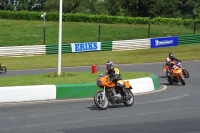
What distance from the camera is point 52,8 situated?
84375 millimetres

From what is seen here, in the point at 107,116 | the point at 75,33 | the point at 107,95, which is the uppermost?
the point at 75,33

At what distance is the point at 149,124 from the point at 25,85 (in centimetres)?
624

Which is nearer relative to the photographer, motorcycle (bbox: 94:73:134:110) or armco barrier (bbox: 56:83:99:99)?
motorcycle (bbox: 94:73:134:110)

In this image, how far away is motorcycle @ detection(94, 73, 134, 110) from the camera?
14.3 m

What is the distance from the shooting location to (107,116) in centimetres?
1309

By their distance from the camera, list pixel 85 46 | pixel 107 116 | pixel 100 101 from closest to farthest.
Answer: pixel 107 116
pixel 100 101
pixel 85 46

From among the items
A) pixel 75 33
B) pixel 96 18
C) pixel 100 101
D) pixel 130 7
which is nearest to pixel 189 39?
pixel 75 33

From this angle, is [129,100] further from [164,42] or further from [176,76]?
[164,42]

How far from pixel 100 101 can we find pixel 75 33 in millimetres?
36698

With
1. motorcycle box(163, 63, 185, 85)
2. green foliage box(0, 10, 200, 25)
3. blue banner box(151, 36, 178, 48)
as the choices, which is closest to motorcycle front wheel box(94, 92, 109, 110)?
motorcycle box(163, 63, 185, 85)

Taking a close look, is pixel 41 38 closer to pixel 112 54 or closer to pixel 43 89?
pixel 112 54

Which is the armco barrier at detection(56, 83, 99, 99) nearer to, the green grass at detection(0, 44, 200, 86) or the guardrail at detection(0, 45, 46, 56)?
the green grass at detection(0, 44, 200, 86)

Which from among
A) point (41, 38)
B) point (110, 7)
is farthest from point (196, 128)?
point (110, 7)

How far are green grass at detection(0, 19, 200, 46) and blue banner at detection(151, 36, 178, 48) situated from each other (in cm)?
465
